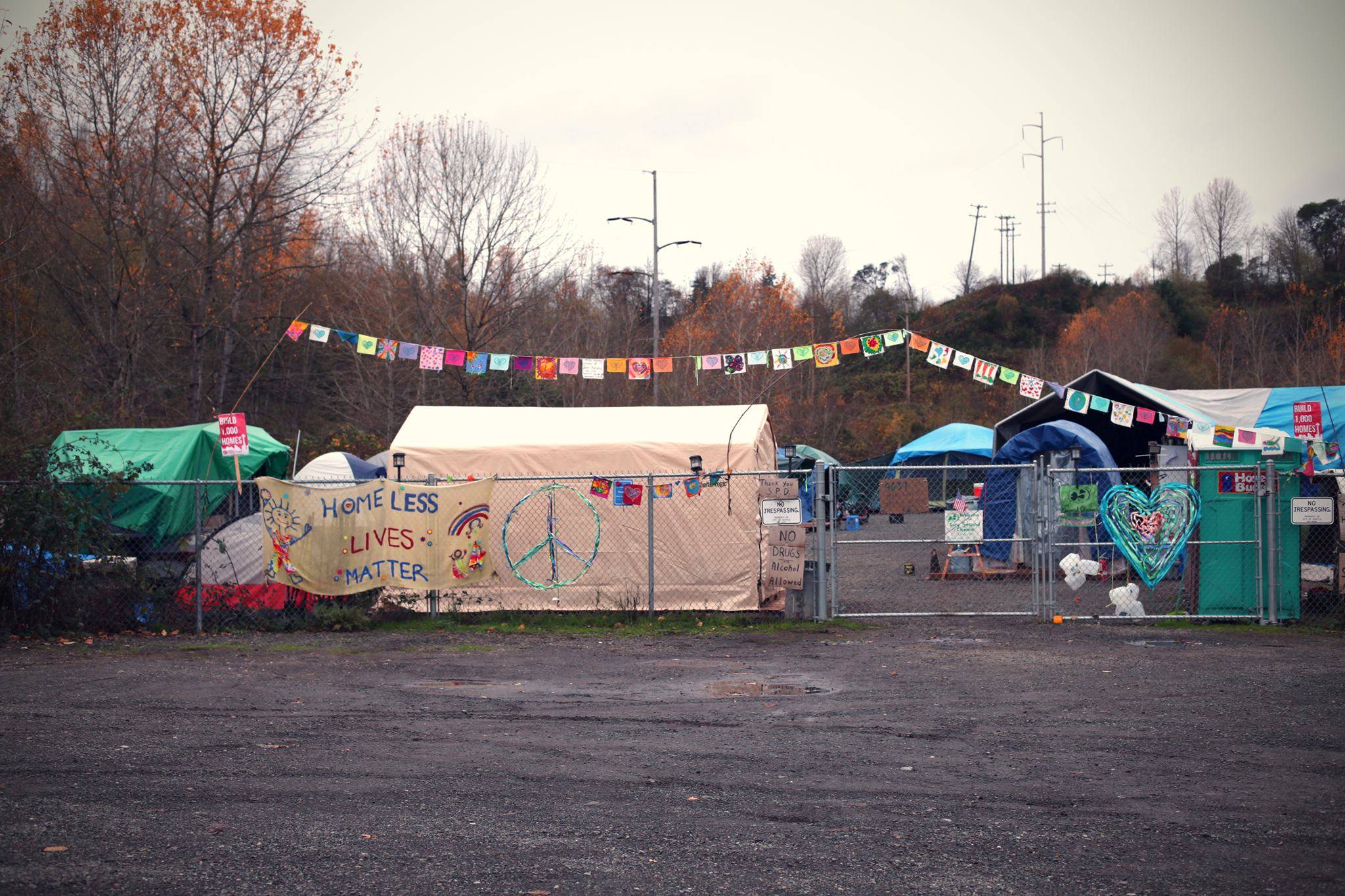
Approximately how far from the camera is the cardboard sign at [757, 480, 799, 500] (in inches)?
501

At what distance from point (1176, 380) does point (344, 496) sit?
164 feet

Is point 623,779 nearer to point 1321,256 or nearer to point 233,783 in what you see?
point 233,783

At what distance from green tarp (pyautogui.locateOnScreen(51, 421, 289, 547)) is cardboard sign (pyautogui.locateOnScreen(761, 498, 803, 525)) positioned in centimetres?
723

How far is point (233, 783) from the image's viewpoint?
20.0 ft

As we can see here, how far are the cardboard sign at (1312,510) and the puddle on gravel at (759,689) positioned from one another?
7134 millimetres

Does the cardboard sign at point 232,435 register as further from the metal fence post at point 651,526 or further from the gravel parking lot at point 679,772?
the metal fence post at point 651,526

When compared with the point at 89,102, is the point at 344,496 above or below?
below

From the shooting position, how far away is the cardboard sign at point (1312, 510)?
12383 millimetres

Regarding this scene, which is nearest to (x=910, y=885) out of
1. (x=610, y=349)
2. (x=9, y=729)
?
(x=9, y=729)

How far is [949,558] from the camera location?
59.0 ft

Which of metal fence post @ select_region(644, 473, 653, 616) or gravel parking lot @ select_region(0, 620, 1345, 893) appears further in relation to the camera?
metal fence post @ select_region(644, 473, 653, 616)

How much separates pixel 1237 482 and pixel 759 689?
7.47 meters

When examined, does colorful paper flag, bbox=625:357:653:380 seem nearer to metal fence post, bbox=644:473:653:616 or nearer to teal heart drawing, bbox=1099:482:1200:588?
metal fence post, bbox=644:473:653:616

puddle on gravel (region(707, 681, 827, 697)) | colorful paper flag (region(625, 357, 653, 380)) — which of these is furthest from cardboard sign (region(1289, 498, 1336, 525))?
colorful paper flag (region(625, 357, 653, 380))
